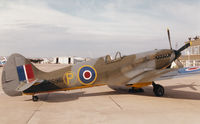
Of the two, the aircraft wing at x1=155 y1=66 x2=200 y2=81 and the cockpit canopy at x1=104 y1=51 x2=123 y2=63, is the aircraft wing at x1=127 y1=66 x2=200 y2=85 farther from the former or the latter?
the cockpit canopy at x1=104 y1=51 x2=123 y2=63

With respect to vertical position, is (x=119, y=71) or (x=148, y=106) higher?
(x=119, y=71)

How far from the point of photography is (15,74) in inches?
297

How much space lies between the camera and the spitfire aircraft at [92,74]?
750 cm

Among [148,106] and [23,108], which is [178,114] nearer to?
[148,106]

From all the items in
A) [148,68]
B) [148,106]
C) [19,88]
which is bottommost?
[148,106]

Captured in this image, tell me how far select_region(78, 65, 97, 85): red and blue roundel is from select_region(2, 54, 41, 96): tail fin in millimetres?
2216

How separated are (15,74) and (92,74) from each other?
11.4 ft

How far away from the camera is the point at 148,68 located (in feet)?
32.0

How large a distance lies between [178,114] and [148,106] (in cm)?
131

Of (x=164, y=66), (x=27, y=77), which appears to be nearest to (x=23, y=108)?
(x=27, y=77)

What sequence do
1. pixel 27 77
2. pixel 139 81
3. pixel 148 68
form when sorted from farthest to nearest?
pixel 148 68
pixel 139 81
pixel 27 77

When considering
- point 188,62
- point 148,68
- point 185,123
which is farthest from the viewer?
point 188,62

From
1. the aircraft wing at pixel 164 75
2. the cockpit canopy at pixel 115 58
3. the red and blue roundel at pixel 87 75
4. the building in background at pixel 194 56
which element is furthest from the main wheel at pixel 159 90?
the building in background at pixel 194 56

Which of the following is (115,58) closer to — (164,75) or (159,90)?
(164,75)
